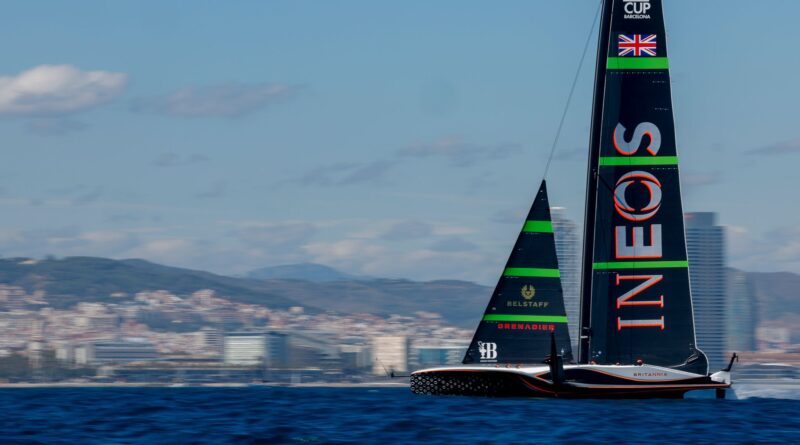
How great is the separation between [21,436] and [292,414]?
10376 millimetres

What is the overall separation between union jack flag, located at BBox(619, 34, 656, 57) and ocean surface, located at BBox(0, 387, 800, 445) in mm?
11430

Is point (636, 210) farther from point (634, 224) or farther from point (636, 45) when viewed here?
point (636, 45)

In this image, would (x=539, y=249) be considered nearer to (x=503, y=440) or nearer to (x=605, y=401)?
(x=605, y=401)


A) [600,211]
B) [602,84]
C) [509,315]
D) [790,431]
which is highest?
[602,84]

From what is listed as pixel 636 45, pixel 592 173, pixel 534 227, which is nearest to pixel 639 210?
pixel 592 173

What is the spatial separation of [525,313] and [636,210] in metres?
5.20

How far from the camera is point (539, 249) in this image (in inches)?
2074

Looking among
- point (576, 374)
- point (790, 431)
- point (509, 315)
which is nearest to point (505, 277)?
point (509, 315)

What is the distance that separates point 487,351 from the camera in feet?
170

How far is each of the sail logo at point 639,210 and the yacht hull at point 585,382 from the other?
2.19m

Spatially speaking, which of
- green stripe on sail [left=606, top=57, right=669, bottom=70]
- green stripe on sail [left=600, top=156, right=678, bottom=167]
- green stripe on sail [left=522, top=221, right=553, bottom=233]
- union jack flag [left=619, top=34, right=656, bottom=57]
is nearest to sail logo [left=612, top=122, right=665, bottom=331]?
green stripe on sail [left=600, top=156, right=678, bottom=167]

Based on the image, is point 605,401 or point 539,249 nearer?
point 605,401

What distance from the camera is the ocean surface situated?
36.5m

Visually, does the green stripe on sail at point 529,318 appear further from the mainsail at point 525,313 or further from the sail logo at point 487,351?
the sail logo at point 487,351
